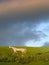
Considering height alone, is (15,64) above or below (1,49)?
below

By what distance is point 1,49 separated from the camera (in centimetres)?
1136

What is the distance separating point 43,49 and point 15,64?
1.64 meters

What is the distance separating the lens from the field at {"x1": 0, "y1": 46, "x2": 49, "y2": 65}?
35.4ft

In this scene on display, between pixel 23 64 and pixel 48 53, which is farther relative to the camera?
pixel 48 53

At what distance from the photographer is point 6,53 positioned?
1106 centimetres

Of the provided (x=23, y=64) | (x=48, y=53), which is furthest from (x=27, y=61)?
(x=48, y=53)

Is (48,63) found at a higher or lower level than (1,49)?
lower

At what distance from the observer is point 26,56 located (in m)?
11.1

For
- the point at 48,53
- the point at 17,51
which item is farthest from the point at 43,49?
the point at 17,51

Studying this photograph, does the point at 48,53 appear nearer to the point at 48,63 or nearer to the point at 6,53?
the point at 48,63

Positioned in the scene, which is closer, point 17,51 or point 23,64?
point 23,64

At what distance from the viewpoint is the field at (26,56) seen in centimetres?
1080

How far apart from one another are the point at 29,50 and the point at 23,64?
0.98m

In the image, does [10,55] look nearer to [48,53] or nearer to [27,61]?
[27,61]
